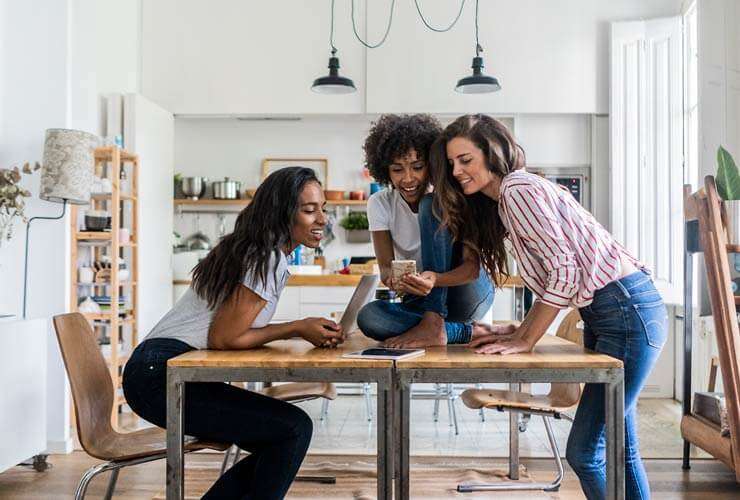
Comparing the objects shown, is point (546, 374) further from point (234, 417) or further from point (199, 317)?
point (199, 317)

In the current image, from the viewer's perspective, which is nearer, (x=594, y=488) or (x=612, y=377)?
(x=612, y=377)

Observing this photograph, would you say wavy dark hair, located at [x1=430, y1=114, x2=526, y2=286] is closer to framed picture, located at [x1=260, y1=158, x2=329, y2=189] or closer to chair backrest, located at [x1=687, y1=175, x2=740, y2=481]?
chair backrest, located at [x1=687, y1=175, x2=740, y2=481]

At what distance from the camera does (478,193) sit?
7.47ft

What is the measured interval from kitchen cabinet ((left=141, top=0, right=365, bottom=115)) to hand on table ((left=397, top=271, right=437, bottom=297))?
13.4ft

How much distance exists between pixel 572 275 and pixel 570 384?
4.90ft

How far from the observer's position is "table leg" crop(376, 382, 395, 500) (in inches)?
72.6

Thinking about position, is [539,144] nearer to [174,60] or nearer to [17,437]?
[174,60]

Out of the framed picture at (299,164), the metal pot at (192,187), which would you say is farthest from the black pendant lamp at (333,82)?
the metal pot at (192,187)

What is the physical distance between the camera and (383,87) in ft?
19.9

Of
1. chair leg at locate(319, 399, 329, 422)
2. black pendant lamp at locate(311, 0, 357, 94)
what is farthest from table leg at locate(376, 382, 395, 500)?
black pendant lamp at locate(311, 0, 357, 94)

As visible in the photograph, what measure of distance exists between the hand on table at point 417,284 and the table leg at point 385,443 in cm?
40

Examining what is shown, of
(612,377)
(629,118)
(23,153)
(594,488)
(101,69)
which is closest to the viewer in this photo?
(612,377)

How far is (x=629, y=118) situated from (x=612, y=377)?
4423 millimetres

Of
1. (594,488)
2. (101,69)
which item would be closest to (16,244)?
(101,69)
